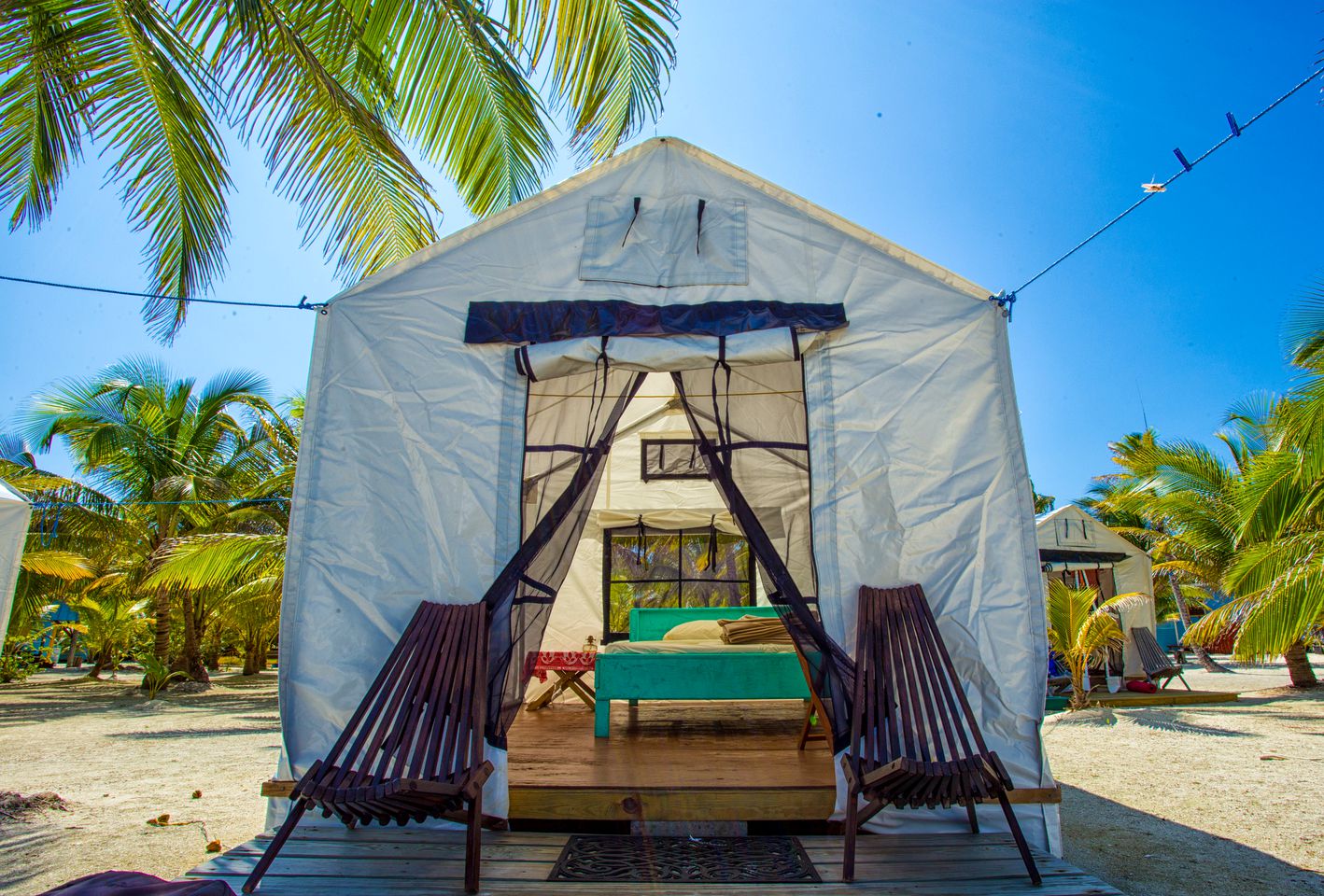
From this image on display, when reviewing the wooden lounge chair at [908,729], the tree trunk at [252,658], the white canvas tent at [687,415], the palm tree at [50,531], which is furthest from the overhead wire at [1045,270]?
the tree trunk at [252,658]

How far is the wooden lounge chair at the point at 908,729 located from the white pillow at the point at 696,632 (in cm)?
304

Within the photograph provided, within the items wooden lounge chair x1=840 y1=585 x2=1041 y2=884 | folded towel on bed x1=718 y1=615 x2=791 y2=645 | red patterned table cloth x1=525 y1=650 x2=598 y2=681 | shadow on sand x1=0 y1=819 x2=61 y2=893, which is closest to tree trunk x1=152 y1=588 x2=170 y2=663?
red patterned table cloth x1=525 y1=650 x2=598 y2=681

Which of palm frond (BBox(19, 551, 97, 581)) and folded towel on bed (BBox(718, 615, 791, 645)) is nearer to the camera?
folded towel on bed (BBox(718, 615, 791, 645))

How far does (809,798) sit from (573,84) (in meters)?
4.00

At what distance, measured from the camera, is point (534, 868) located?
2.96 metres

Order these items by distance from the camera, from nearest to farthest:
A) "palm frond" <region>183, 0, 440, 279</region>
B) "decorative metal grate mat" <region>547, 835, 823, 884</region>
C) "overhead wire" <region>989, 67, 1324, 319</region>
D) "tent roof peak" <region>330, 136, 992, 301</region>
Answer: "decorative metal grate mat" <region>547, 835, 823, 884</region> → "overhead wire" <region>989, 67, 1324, 319</region> → "tent roof peak" <region>330, 136, 992, 301</region> → "palm frond" <region>183, 0, 440, 279</region>

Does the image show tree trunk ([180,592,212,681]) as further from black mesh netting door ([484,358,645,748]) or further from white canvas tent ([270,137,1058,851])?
black mesh netting door ([484,358,645,748])

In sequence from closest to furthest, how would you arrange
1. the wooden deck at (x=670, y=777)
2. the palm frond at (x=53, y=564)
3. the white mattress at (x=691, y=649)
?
the wooden deck at (x=670, y=777) < the white mattress at (x=691, y=649) < the palm frond at (x=53, y=564)

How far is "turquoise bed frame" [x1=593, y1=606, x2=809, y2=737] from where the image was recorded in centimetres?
498

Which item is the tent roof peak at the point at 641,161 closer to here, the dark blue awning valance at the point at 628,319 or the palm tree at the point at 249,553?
the dark blue awning valance at the point at 628,319

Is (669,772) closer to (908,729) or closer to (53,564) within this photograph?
(908,729)

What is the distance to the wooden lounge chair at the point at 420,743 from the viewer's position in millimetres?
2787

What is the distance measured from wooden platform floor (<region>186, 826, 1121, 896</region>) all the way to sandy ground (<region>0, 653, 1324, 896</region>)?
2.64ft

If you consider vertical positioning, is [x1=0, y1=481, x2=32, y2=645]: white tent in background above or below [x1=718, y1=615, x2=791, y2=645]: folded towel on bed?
above
